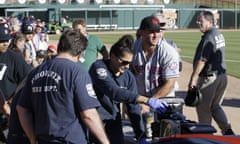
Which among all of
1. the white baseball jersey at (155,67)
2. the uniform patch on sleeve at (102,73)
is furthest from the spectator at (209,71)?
the uniform patch on sleeve at (102,73)

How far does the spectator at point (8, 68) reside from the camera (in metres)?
7.21

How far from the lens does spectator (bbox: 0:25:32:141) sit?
7.21 m

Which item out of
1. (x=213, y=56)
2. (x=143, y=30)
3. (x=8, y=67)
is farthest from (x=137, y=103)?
(x=213, y=56)

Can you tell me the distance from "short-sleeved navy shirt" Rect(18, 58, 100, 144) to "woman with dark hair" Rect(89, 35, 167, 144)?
885 mm

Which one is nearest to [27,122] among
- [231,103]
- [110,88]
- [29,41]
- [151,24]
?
[110,88]

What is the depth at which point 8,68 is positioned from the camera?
23.8ft

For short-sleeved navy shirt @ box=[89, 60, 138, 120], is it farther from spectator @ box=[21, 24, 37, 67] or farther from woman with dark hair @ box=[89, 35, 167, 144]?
spectator @ box=[21, 24, 37, 67]

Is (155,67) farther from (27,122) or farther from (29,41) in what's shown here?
(29,41)

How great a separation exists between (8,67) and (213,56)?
2.92 meters

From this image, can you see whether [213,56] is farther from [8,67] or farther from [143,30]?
[8,67]

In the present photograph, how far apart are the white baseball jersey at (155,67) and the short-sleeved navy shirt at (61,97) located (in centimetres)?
216

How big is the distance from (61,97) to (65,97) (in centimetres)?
3

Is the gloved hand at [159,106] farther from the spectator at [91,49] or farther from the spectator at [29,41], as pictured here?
the spectator at [29,41]

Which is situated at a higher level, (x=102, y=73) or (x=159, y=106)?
(x=102, y=73)
